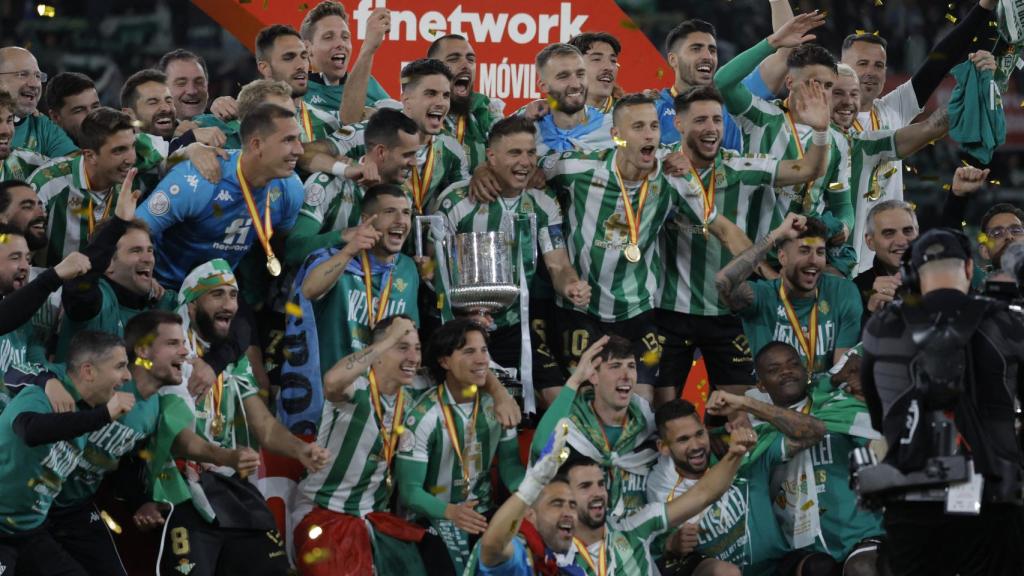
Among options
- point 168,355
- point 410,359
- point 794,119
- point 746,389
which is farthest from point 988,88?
point 168,355

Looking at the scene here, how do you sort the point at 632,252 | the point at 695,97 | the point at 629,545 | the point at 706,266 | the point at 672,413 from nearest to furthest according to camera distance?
1. the point at 629,545
2. the point at 672,413
3. the point at 632,252
4. the point at 695,97
5. the point at 706,266

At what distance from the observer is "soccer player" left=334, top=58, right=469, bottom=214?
878cm

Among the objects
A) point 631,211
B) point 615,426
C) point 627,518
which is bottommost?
point 627,518

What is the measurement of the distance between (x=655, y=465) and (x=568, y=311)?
0.82 metres

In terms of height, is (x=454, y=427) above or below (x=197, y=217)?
below

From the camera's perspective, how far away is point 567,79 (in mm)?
9062

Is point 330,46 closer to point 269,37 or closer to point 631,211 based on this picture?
point 269,37

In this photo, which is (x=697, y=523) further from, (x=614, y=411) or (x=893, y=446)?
(x=893, y=446)

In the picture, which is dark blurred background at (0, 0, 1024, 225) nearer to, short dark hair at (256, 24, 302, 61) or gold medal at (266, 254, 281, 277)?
short dark hair at (256, 24, 302, 61)

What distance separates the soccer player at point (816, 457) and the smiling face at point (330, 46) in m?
2.43

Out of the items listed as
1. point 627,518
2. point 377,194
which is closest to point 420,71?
point 377,194

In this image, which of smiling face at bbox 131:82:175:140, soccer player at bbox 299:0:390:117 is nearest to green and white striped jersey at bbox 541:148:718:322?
soccer player at bbox 299:0:390:117

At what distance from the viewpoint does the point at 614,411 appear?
8461 millimetres

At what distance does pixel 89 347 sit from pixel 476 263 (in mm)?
1881
